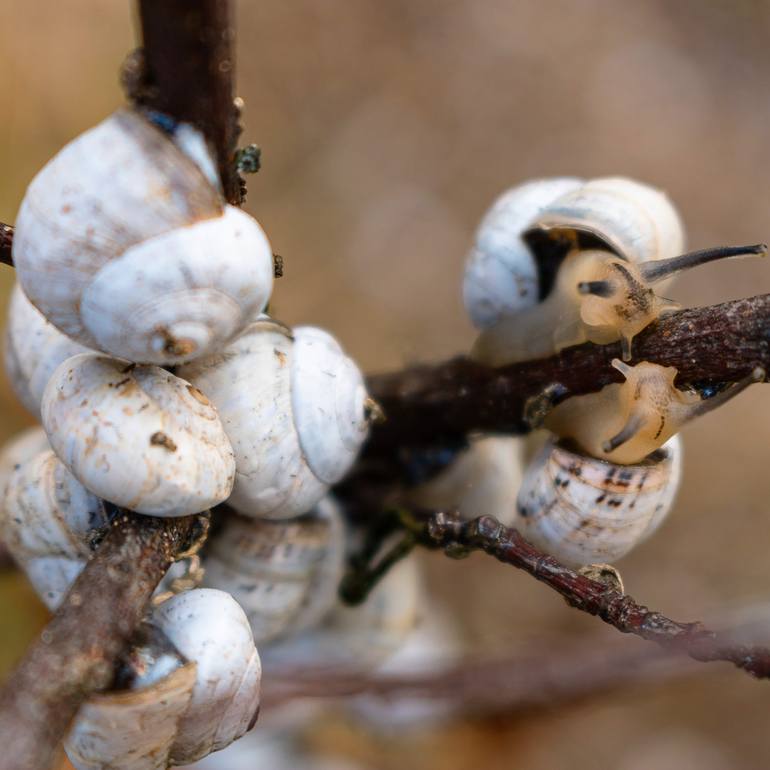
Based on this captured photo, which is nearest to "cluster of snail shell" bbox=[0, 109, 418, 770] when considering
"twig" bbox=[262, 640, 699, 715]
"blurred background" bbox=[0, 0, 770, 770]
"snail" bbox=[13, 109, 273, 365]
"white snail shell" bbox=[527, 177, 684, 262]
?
"snail" bbox=[13, 109, 273, 365]

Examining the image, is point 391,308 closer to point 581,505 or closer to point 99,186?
point 581,505

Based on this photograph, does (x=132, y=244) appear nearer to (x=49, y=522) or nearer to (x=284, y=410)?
(x=284, y=410)

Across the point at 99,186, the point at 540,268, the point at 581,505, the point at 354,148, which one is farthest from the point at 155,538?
the point at 354,148

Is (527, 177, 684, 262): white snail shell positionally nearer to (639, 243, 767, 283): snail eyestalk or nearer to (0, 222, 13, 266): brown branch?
(639, 243, 767, 283): snail eyestalk

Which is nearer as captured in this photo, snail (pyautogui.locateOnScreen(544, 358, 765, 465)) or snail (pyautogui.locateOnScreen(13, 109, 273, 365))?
snail (pyautogui.locateOnScreen(13, 109, 273, 365))

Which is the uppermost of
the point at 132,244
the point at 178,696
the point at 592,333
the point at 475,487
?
the point at 132,244

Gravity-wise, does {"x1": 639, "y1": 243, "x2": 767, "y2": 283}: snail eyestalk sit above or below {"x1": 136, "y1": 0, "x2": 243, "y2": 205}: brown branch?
below

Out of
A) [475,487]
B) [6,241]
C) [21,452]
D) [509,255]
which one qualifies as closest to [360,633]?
[475,487]
